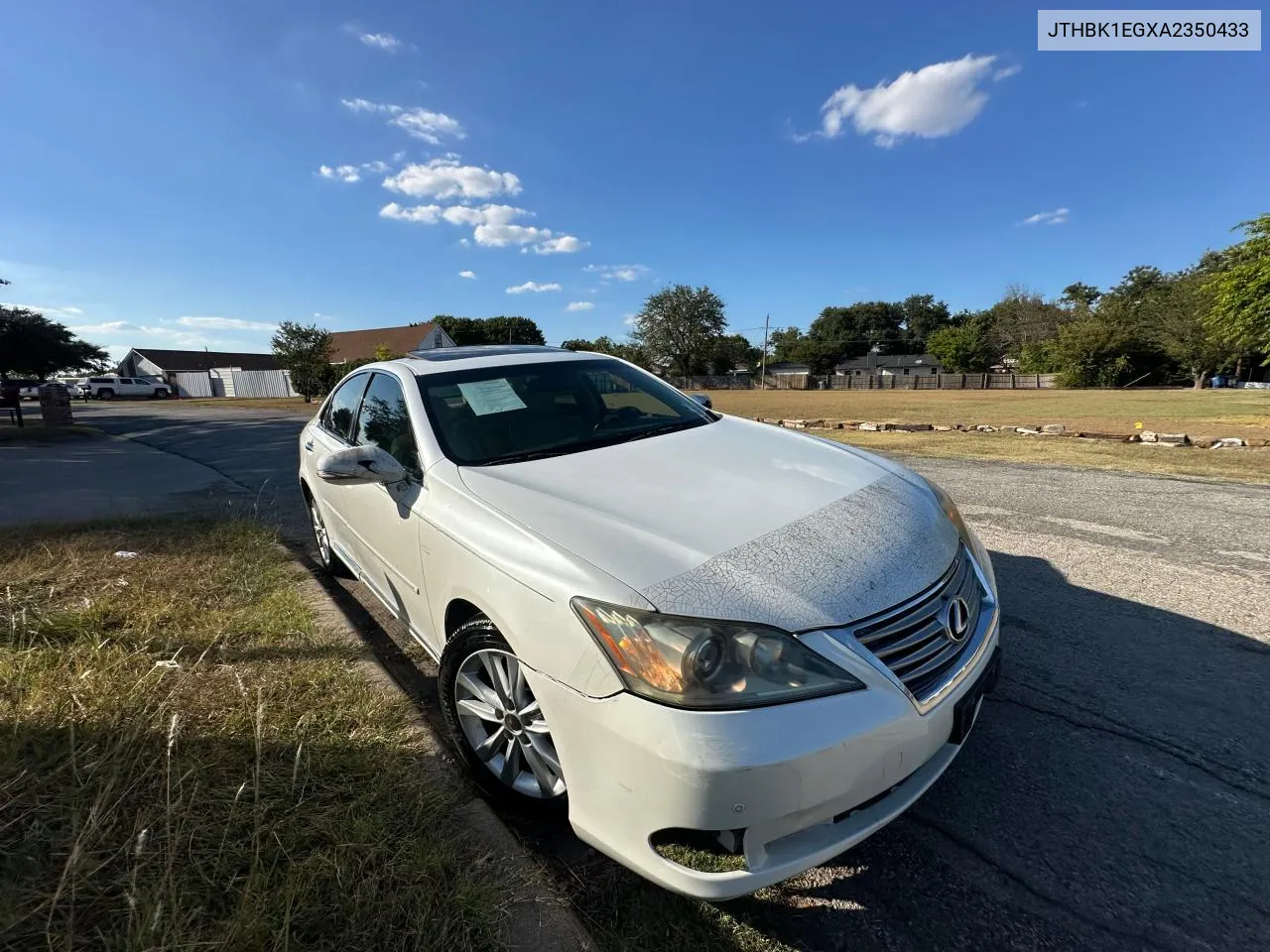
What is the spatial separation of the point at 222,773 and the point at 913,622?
2298 millimetres

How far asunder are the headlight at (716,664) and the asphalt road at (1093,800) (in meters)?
0.74

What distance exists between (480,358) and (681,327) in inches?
3042

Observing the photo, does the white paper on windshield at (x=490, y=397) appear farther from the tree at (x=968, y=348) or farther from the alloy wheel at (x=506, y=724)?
the tree at (x=968, y=348)

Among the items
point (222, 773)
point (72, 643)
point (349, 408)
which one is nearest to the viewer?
point (222, 773)

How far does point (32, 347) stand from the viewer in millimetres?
20844

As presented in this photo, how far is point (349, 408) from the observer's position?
3.78 metres

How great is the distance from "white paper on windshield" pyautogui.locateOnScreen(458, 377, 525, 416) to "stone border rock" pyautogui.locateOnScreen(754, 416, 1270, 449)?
14.0 feet

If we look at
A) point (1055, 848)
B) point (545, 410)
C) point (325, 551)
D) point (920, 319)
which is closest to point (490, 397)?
point (545, 410)

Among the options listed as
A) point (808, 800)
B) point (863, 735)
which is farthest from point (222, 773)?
point (863, 735)

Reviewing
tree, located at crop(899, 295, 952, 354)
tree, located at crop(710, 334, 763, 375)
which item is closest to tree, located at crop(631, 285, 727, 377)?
tree, located at crop(710, 334, 763, 375)

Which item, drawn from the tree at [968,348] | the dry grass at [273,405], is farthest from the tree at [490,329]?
the tree at [968,348]

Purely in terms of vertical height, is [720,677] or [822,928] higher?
[720,677]

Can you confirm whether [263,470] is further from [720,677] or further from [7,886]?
[720,677]

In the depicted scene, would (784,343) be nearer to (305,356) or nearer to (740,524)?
(305,356)
